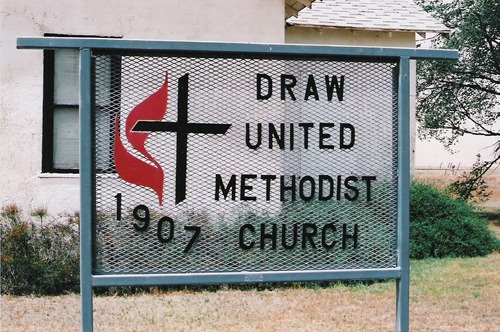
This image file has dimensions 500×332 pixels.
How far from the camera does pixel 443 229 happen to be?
40.7 feet

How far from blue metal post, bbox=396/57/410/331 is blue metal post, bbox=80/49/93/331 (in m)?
1.95

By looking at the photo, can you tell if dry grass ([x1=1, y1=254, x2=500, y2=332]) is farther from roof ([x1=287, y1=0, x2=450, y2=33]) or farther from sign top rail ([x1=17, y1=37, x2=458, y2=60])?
roof ([x1=287, y1=0, x2=450, y2=33])

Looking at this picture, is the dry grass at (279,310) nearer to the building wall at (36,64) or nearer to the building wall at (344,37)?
the building wall at (36,64)

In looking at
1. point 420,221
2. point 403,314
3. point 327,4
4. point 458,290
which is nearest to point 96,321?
point 403,314

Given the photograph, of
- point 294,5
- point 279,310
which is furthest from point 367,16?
point 279,310

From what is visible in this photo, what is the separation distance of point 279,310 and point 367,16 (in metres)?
7.98

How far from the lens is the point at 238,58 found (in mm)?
5102

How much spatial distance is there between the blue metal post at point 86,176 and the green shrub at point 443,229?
789 cm

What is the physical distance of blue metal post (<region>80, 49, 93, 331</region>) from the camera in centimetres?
489

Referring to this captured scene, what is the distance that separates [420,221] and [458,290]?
299 cm

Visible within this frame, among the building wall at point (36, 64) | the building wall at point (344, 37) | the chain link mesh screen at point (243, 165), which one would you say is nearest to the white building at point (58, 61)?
the building wall at point (36, 64)

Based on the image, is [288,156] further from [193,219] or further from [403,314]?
[403,314]

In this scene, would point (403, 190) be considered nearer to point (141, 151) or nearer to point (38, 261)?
point (141, 151)

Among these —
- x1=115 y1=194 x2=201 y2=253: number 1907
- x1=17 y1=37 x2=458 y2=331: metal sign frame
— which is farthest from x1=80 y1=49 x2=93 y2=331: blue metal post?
x1=115 y1=194 x2=201 y2=253: number 1907
